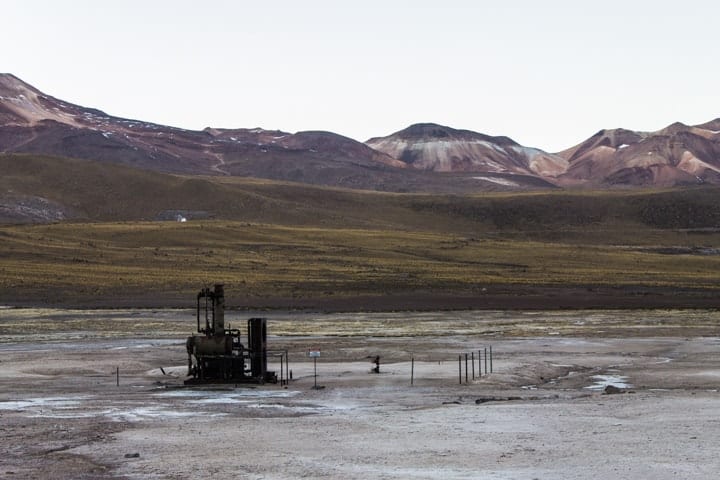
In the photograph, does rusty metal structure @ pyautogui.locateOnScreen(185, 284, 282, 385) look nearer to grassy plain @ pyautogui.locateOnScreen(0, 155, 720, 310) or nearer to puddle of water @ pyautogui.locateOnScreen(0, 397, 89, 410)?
puddle of water @ pyautogui.locateOnScreen(0, 397, 89, 410)

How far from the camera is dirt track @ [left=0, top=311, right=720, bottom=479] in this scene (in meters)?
23.0

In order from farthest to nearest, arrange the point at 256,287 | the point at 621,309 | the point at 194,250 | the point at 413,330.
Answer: the point at 194,250 < the point at 256,287 < the point at 621,309 < the point at 413,330

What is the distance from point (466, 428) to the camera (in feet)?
90.1

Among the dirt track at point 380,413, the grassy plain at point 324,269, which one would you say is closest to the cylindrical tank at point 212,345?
the dirt track at point 380,413

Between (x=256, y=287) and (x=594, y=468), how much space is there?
70.2 meters

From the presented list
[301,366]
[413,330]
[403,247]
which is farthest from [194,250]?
[301,366]

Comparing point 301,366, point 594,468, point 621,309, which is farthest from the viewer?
point 621,309

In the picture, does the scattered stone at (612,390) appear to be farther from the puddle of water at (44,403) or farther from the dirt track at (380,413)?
the puddle of water at (44,403)

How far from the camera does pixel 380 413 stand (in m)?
30.7

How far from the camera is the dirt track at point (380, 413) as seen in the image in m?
23.0

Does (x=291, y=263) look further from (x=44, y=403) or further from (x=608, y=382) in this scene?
(x=44, y=403)

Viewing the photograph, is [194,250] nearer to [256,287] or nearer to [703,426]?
[256,287]

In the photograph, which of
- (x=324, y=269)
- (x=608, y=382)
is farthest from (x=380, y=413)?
(x=324, y=269)

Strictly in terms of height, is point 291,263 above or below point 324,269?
above
